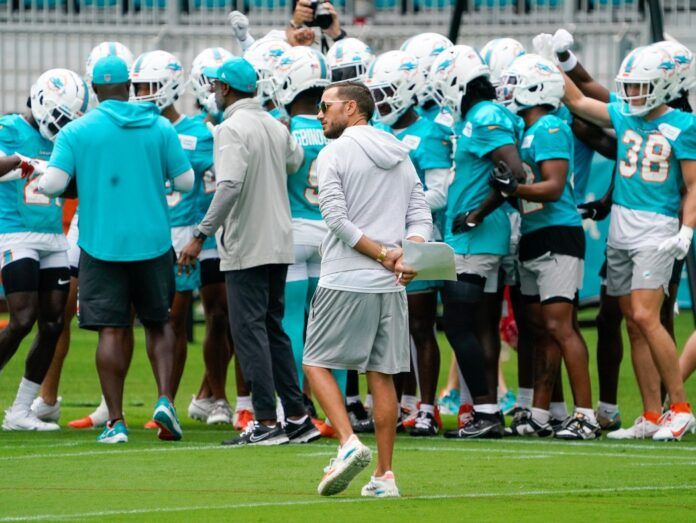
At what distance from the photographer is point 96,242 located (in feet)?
32.3

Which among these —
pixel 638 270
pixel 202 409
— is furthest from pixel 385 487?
pixel 202 409

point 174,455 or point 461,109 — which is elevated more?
point 461,109

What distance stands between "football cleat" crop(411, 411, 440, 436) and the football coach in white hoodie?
293 cm

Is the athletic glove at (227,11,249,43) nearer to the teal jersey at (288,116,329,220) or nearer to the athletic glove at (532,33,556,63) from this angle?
the teal jersey at (288,116,329,220)

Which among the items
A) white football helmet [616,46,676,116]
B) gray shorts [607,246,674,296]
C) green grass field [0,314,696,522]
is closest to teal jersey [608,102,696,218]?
white football helmet [616,46,676,116]

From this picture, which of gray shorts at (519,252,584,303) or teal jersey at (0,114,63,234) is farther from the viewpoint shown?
teal jersey at (0,114,63,234)

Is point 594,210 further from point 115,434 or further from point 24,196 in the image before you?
point 24,196

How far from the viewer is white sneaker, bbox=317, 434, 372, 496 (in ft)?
24.0

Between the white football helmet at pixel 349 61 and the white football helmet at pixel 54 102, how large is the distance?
1909 mm

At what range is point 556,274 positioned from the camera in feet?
34.5

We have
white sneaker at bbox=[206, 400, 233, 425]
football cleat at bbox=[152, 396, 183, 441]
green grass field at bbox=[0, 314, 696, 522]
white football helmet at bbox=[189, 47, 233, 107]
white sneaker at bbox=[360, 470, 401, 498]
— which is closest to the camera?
green grass field at bbox=[0, 314, 696, 522]

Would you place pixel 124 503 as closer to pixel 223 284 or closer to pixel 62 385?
pixel 223 284

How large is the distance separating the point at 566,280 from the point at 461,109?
1.33 metres

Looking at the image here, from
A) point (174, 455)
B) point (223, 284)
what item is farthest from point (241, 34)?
point (174, 455)
